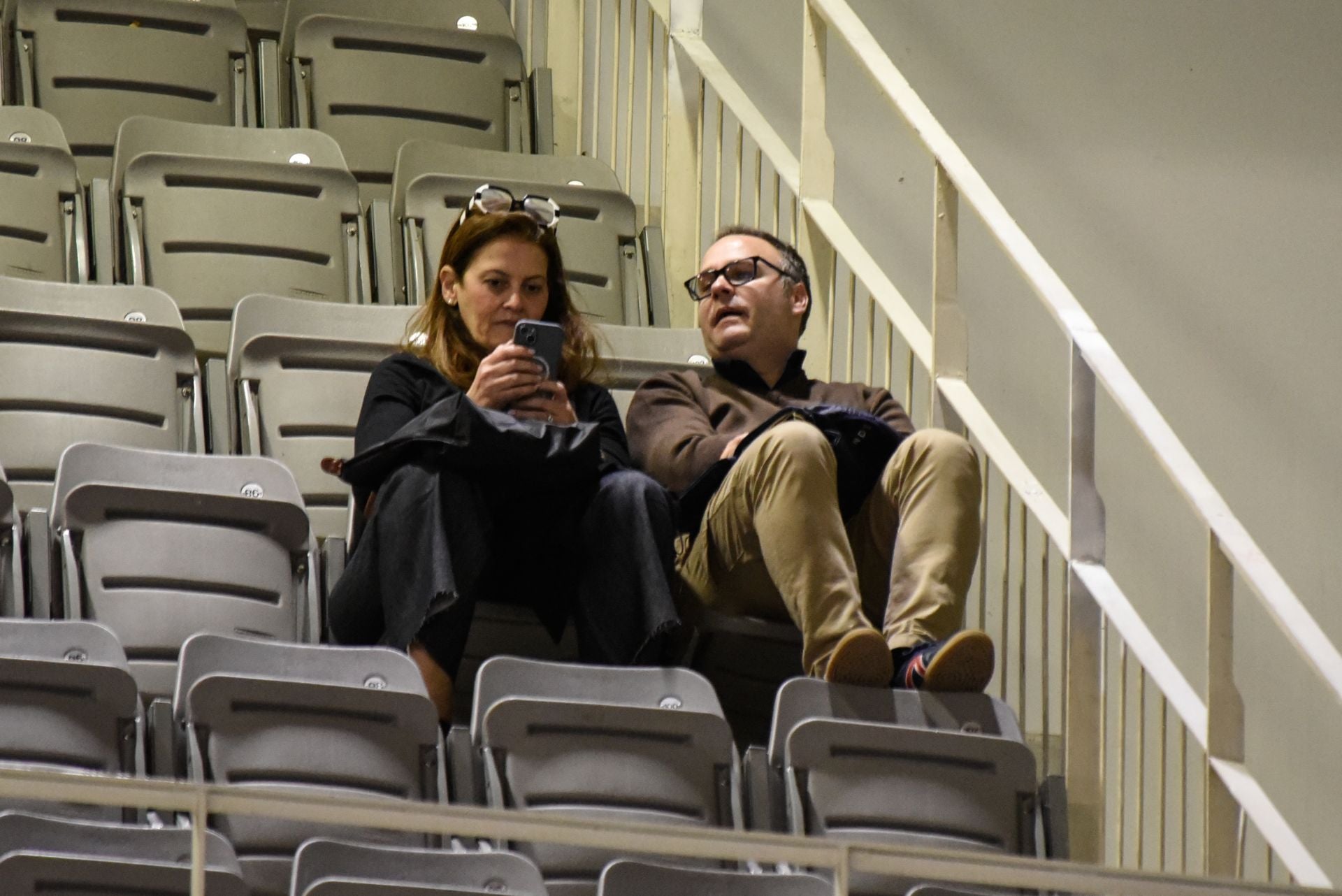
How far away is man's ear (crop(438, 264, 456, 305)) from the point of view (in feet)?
10.8

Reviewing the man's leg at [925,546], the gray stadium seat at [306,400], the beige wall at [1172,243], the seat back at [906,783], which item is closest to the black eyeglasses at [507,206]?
the gray stadium seat at [306,400]

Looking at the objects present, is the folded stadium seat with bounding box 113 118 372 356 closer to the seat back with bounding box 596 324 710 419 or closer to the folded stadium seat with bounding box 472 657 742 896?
the seat back with bounding box 596 324 710 419

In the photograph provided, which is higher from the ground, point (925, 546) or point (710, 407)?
point (710, 407)

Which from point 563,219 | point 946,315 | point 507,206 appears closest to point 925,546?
point 946,315

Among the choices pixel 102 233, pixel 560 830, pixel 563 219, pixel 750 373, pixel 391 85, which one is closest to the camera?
pixel 560 830

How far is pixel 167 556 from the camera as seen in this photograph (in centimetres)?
283

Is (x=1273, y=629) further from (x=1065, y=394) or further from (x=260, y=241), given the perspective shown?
(x=260, y=241)

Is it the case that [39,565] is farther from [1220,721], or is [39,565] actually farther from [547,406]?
[1220,721]

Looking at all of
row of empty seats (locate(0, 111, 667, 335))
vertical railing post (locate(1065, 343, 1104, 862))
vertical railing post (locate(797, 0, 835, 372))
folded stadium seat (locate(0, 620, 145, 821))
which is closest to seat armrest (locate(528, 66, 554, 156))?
row of empty seats (locate(0, 111, 667, 335))

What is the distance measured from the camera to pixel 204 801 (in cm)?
172

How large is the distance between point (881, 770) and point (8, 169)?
7.06ft

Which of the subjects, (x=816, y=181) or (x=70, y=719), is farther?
(x=816, y=181)

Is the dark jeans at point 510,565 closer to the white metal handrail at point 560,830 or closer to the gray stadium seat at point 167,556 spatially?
the gray stadium seat at point 167,556

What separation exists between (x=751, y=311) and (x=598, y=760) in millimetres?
1089
